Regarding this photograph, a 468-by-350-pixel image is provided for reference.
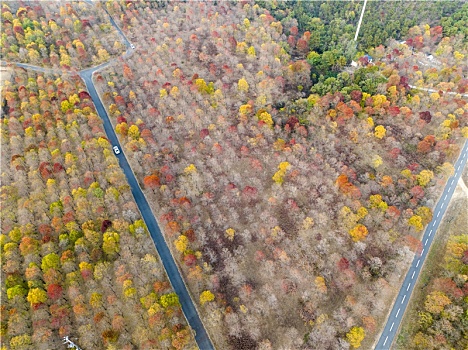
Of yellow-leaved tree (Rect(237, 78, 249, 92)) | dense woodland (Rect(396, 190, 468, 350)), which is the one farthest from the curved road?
yellow-leaved tree (Rect(237, 78, 249, 92))

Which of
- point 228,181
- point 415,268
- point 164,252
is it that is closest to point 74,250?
point 164,252

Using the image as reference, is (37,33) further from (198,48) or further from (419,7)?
(419,7)

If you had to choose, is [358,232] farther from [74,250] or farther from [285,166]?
[74,250]

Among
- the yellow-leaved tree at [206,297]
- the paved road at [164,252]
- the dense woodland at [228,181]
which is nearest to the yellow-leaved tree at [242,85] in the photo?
the dense woodland at [228,181]

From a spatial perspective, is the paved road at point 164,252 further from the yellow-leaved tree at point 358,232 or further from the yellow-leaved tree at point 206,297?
the yellow-leaved tree at point 358,232

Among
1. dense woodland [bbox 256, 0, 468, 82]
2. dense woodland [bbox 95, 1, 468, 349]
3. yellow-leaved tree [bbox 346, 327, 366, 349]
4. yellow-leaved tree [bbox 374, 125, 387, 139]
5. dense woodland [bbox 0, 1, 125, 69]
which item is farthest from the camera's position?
dense woodland [bbox 256, 0, 468, 82]

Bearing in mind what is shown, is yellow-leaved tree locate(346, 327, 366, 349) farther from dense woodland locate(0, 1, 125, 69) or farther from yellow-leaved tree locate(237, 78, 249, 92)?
dense woodland locate(0, 1, 125, 69)

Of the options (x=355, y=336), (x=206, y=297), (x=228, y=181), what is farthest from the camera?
(x=228, y=181)

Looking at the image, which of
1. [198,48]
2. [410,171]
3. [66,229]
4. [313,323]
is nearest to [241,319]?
[313,323]
